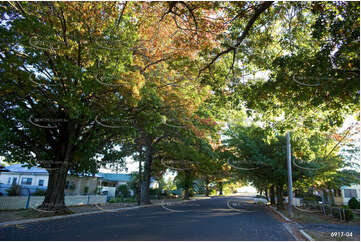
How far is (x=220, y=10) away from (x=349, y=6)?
12.9 feet

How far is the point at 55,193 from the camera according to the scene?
1452cm

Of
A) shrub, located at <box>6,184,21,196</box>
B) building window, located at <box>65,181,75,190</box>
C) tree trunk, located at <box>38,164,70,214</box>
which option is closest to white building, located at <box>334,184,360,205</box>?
tree trunk, located at <box>38,164,70,214</box>

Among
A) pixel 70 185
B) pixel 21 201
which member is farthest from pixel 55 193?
pixel 70 185

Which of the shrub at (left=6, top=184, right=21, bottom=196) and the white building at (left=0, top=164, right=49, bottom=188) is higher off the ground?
the white building at (left=0, top=164, right=49, bottom=188)

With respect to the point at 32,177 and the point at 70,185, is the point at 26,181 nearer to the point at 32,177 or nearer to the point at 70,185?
the point at 32,177

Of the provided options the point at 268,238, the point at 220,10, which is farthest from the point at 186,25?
the point at 268,238

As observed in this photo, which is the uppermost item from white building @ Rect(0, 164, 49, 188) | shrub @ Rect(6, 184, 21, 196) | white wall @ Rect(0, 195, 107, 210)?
white building @ Rect(0, 164, 49, 188)

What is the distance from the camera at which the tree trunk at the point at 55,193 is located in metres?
14.1

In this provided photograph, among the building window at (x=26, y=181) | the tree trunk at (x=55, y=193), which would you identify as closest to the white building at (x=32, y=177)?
the building window at (x=26, y=181)

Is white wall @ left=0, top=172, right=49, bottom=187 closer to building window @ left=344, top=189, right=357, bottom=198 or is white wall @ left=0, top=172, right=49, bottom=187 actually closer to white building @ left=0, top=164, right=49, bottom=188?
white building @ left=0, top=164, right=49, bottom=188

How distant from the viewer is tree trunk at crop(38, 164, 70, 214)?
14102 mm

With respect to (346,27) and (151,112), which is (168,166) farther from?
(346,27)

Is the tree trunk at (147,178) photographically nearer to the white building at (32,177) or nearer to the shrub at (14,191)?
the white building at (32,177)

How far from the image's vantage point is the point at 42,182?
28266mm
